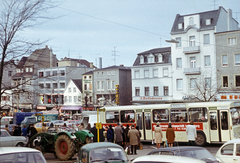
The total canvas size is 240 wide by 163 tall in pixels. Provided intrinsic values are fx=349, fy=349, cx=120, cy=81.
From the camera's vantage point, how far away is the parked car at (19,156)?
8062mm

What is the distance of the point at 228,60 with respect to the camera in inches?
1945

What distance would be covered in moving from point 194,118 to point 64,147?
399 inches

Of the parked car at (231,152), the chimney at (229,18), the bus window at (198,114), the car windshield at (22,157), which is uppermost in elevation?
the chimney at (229,18)

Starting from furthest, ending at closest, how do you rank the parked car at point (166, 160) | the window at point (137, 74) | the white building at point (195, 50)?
1. the window at point (137, 74)
2. the white building at point (195, 50)
3. the parked car at point (166, 160)

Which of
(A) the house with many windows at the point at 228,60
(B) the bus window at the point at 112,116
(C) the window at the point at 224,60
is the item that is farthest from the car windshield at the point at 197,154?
(C) the window at the point at 224,60

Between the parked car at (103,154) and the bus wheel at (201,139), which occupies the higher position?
the parked car at (103,154)

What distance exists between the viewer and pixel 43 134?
56.9 feet


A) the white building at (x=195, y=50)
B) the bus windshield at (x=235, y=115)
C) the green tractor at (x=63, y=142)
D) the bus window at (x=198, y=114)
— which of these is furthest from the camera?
the white building at (x=195, y=50)

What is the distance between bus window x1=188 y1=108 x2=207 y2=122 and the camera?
74.3ft

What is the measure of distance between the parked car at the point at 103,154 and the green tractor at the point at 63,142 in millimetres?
5949

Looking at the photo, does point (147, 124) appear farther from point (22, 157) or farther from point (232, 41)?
point (232, 41)

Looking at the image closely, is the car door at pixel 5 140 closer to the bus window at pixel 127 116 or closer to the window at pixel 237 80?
the bus window at pixel 127 116

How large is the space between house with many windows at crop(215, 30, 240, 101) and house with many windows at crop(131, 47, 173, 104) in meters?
8.89

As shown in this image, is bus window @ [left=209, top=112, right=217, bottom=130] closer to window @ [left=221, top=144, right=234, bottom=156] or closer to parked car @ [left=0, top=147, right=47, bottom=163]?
window @ [left=221, top=144, right=234, bottom=156]
